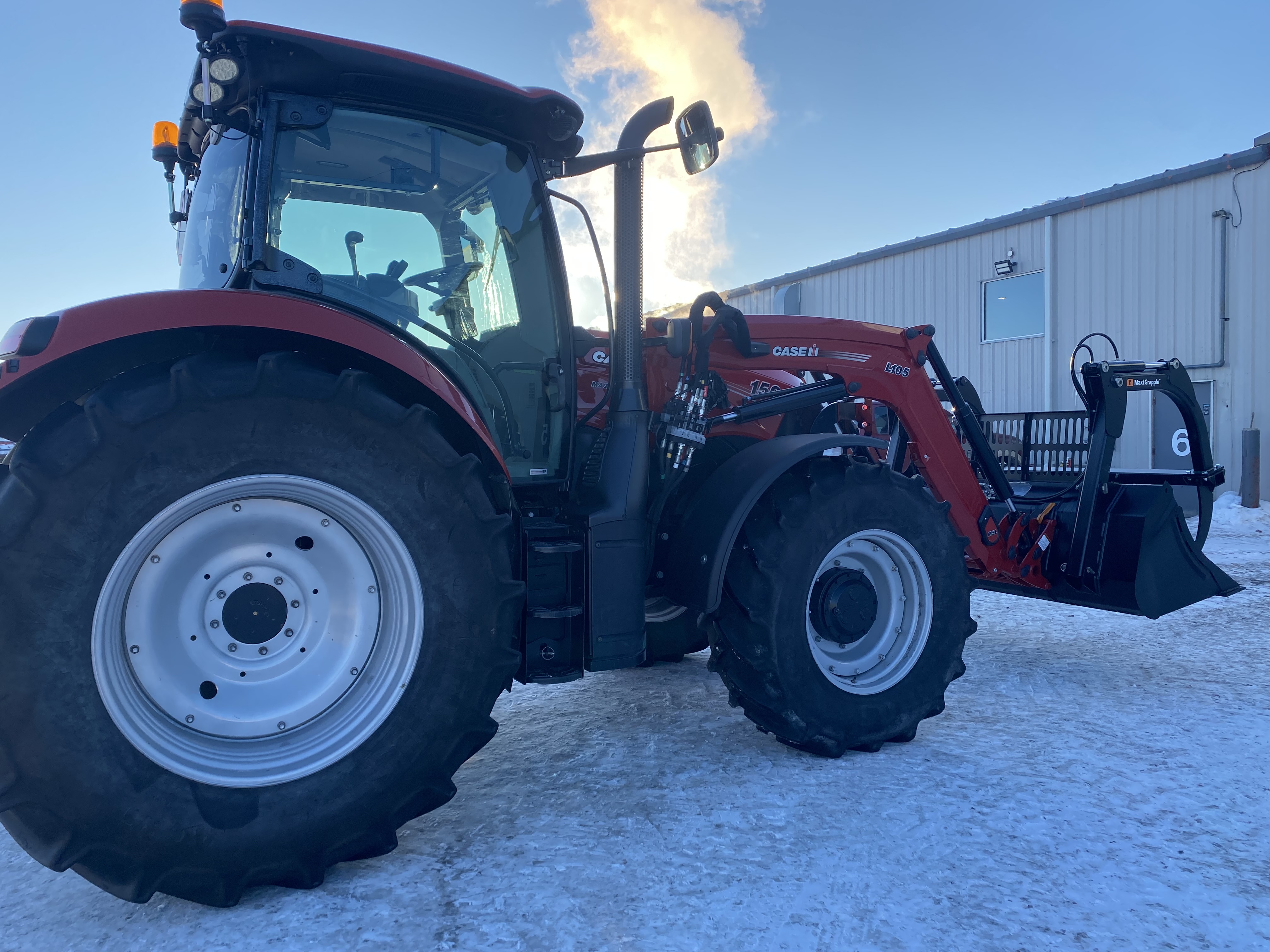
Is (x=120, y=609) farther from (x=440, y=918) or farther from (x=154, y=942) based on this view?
(x=440, y=918)

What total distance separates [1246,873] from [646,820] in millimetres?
1581

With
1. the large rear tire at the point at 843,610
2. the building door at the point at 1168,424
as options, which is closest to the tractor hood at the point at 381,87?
the large rear tire at the point at 843,610

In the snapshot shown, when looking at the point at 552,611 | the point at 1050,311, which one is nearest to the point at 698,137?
the point at 552,611

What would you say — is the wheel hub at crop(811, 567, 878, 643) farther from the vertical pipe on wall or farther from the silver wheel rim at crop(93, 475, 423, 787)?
the vertical pipe on wall

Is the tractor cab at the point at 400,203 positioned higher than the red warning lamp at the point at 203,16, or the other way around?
the red warning lamp at the point at 203,16

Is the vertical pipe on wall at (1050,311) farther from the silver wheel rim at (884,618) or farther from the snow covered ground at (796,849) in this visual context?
the silver wheel rim at (884,618)

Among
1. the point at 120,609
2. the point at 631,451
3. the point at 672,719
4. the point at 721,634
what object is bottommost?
the point at 672,719

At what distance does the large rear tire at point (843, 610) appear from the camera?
3055mm

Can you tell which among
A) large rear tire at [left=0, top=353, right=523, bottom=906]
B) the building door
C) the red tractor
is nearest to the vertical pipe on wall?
the building door

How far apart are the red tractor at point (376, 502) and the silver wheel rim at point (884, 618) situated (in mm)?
12

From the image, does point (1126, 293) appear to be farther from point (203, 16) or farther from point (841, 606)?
point (203, 16)

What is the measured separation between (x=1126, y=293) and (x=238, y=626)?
12736 mm

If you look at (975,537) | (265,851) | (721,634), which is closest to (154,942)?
(265,851)

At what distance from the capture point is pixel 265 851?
2.11 meters
